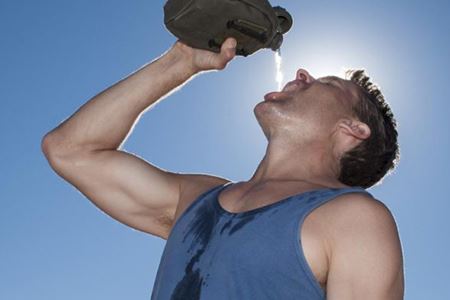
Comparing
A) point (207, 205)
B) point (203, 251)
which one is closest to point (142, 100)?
point (207, 205)

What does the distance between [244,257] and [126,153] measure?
140 centimetres

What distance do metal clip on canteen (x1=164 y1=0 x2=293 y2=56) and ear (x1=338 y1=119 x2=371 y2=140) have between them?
59cm

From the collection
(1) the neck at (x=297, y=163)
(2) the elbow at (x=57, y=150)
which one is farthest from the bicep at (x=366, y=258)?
(2) the elbow at (x=57, y=150)

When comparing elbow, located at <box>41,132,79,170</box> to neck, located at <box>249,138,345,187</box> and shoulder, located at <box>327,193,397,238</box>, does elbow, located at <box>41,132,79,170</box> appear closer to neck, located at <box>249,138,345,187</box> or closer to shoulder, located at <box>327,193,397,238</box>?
neck, located at <box>249,138,345,187</box>

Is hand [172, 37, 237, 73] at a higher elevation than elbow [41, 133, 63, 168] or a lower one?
higher

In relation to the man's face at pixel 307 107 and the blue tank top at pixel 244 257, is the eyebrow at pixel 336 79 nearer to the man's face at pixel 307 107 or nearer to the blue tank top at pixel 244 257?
the man's face at pixel 307 107

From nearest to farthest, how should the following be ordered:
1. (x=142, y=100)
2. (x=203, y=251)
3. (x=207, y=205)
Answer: (x=203, y=251)
(x=207, y=205)
(x=142, y=100)

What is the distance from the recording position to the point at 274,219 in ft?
9.02

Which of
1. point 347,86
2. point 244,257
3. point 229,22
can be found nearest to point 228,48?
point 229,22

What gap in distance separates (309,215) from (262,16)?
1.34m

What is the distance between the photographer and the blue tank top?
260 centimetres

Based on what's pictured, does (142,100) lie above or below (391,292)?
above

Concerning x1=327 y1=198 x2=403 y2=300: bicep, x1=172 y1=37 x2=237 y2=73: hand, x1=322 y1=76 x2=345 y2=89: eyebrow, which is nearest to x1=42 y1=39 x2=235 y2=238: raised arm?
x1=172 y1=37 x2=237 y2=73: hand

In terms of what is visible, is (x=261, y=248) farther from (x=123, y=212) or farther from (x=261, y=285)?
(x=123, y=212)
